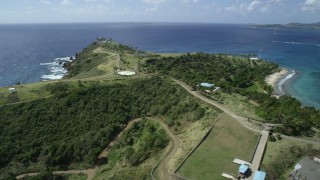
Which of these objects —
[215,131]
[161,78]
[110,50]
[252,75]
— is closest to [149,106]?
[161,78]

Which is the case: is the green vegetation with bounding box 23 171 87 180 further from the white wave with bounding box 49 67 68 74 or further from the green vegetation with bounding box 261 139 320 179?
the white wave with bounding box 49 67 68 74

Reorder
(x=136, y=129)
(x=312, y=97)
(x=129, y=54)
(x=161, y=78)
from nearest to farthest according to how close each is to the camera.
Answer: (x=136, y=129)
(x=161, y=78)
(x=312, y=97)
(x=129, y=54)

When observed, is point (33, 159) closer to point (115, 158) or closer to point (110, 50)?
point (115, 158)

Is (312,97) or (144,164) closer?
(144,164)

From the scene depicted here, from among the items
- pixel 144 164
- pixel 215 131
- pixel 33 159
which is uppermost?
pixel 215 131

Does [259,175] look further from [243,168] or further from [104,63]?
[104,63]

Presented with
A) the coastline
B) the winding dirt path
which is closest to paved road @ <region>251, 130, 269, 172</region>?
the winding dirt path

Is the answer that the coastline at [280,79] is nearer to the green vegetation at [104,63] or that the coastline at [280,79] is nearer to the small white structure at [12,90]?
the green vegetation at [104,63]
